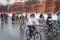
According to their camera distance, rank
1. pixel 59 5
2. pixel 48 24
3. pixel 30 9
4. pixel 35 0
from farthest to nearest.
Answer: pixel 35 0
pixel 30 9
pixel 59 5
pixel 48 24

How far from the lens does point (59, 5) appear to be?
47094 millimetres

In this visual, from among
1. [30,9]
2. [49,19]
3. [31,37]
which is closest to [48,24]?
[49,19]

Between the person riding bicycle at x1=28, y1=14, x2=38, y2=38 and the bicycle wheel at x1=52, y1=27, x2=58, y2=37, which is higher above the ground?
the person riding bicycle at x1=28, y1=14, x2=38, y2=38

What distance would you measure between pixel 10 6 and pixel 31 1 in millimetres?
5133

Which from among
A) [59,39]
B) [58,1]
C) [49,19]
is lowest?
[59,39]

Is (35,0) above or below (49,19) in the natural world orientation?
above

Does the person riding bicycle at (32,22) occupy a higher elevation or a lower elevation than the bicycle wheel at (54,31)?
higher

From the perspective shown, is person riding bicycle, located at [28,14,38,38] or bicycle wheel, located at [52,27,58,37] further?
bicycle wheel, located at [52,27,58,37]

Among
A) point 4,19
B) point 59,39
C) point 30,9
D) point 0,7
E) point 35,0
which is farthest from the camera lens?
point 0,7

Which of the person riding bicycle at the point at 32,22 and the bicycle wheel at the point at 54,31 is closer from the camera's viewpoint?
the person riding bicycle at the point at 32,22

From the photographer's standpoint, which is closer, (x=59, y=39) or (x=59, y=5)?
(x=59, y=39)

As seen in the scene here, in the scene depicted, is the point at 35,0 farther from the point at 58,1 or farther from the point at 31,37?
the point at 31,37

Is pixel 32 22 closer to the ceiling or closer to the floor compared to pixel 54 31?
closer to the ceiling

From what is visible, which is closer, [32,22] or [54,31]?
[32,22]
